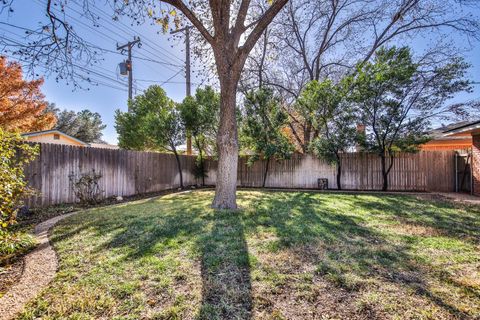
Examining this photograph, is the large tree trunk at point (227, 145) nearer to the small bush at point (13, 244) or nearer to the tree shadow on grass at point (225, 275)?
the tree shadow on grass at point (225, 275)

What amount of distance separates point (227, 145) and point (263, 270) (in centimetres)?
316

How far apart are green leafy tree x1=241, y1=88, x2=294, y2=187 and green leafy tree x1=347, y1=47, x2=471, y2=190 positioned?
126 inches

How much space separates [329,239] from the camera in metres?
3.19

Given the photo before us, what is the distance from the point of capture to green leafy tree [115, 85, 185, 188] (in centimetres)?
986

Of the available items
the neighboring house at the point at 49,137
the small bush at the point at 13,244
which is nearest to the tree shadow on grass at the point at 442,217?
the small bush at the point at 13,244

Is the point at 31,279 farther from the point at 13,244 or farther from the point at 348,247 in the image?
the point at 348,247

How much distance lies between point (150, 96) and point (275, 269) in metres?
13.4

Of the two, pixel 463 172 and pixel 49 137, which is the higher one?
pixel 49 137

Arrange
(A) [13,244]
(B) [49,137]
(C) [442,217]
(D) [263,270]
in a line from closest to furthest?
1. (D) [263,270]
2. (A) [13,244]
3. (C) [442,217]
4. (B) [49,137]

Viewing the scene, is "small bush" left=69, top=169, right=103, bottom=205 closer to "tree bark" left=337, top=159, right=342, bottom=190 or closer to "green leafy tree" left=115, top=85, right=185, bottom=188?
"green leafy tree" left=115, top=85, right=185, bottom=188

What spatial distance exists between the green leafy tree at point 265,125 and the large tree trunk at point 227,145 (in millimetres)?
5260

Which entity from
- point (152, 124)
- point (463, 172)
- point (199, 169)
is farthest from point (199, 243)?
point (463, 172)

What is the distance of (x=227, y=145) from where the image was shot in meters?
5.04

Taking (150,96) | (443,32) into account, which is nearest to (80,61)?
(150,96)
